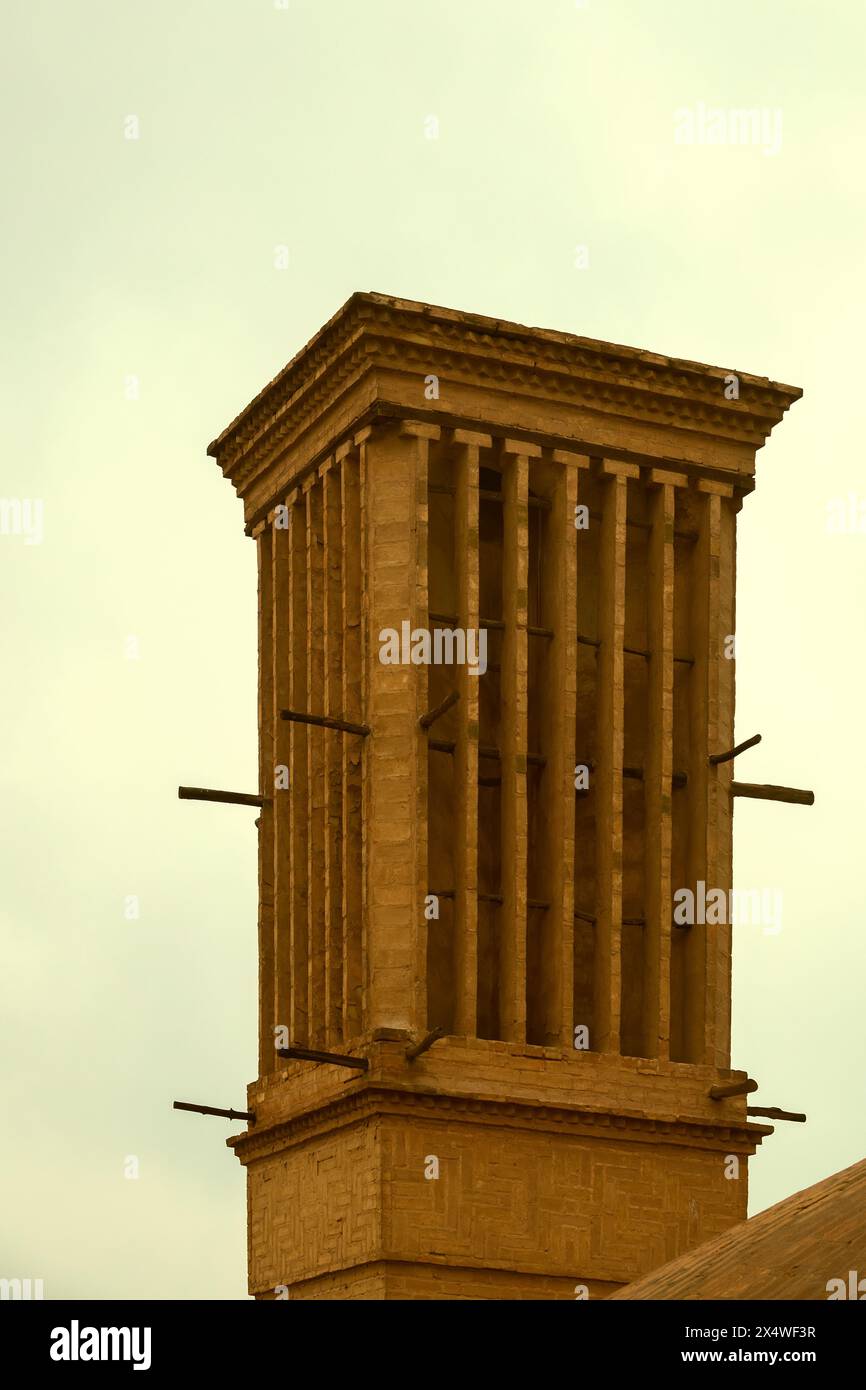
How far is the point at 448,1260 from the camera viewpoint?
33.2m

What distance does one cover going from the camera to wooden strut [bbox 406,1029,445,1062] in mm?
33125

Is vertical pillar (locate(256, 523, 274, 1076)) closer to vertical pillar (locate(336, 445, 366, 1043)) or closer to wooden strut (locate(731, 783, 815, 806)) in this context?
vertical pillar (locate(336, 445, 366, 1043))

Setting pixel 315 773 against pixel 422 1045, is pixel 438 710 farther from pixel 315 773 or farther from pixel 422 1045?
pixel 422 1045

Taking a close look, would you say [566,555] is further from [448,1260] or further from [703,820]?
[448,1260]

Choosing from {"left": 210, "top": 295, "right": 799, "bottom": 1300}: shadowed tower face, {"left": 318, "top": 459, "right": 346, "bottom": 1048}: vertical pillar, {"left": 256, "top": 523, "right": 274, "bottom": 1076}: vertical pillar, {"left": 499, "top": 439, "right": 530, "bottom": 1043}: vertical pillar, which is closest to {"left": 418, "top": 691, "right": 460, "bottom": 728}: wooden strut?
{"left": 210, "top": 295, "right": 799, "bottom": 1300}: shadowed tower face

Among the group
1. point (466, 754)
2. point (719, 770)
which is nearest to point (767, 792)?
point (719, 770)

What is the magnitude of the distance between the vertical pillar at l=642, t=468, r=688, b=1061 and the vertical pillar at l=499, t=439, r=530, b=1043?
213cm

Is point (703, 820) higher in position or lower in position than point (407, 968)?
higher

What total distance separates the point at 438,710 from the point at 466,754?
3.67 feet

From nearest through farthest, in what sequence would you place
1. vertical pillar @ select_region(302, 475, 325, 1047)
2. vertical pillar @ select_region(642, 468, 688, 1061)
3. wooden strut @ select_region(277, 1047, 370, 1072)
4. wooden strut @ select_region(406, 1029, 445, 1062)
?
wooden strut @ select_region(406, 1029, 445, 1062) < wooden strut @ select_region(277, 1047, 370, 1072) < vertical pillar @ select_region(302, 475, 325, 1047) < vertical pillar @ select_region(642, 468, 688, 1061)

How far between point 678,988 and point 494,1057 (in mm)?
3836

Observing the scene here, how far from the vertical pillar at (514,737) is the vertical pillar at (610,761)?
1258 mm

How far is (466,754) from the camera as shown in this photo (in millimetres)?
35250
